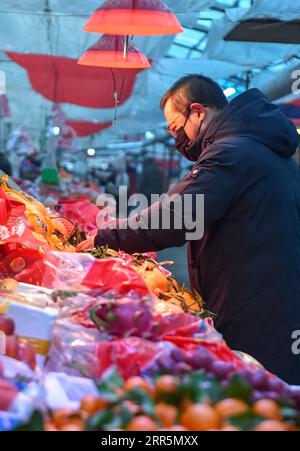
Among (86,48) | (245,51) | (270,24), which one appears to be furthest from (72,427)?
(245,51)

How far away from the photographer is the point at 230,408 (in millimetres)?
2094

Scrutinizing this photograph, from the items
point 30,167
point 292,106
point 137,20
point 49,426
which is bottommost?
point 30,167

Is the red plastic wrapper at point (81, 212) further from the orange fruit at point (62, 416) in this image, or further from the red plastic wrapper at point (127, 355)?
the orange fruit at point (62, 416)

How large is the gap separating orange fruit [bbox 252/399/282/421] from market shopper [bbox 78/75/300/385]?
67.0 inches

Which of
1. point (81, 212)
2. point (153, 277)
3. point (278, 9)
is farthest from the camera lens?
point (278, 9)

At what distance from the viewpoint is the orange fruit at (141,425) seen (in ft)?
6.56

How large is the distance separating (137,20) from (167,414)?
8.61 ft

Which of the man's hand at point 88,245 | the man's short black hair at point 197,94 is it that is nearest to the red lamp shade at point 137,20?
the man's short black hair at point 197,94

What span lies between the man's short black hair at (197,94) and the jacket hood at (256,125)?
205mm

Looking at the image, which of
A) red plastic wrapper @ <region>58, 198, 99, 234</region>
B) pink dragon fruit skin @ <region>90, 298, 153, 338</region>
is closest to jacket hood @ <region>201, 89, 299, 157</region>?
pink dragon fruit skin @ <region>90, 298, 153, 338</region>

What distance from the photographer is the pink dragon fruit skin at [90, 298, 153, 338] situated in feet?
8.66

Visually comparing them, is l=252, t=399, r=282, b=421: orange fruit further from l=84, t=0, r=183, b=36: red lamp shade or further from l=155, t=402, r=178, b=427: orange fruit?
l=84, t=0, r=183, b=36: red lamp shade

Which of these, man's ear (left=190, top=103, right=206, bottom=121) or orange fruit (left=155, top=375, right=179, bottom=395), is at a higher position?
man's ear (left=190, top=103, right=206, bottom=121)

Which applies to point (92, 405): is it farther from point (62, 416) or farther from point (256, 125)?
point (256, 125)
